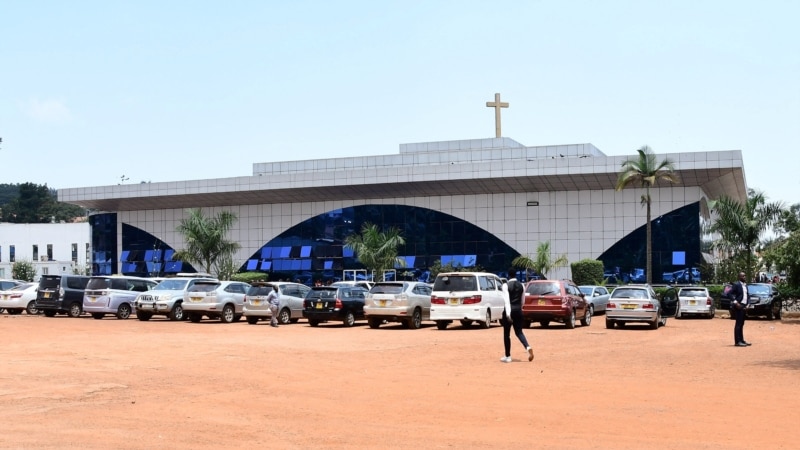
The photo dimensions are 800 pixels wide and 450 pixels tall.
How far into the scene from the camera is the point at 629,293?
102 ft

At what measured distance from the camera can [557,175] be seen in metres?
60.2

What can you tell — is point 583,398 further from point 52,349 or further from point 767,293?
point 767,293

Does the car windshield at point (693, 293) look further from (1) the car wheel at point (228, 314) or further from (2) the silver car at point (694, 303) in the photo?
(1) the car wheel at point (228, 314)

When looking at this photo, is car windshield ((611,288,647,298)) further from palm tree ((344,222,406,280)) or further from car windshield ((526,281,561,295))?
palm tree ((344,222,406,280))

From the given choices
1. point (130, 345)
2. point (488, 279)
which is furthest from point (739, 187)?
point (130, 345)

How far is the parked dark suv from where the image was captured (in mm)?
37750

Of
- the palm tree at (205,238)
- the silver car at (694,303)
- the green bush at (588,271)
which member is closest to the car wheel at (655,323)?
the silver car at (694,303)

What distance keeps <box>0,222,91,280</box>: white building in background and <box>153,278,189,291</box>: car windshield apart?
7847 centimetres

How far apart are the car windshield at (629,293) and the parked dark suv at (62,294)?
69.4 ft

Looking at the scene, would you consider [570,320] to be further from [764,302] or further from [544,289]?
[764,302]

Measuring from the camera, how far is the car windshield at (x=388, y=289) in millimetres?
31078

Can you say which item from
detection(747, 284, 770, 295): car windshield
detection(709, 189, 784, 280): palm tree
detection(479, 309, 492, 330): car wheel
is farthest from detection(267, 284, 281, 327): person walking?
detection(709, 189, 784, 280): palm tree

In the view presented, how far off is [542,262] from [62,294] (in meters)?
31.0

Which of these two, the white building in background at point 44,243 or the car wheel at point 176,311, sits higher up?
the white building in background at point 44,243
